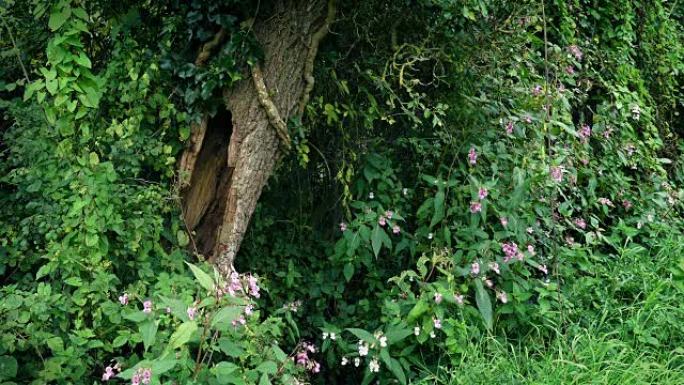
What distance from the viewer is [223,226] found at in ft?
10.9

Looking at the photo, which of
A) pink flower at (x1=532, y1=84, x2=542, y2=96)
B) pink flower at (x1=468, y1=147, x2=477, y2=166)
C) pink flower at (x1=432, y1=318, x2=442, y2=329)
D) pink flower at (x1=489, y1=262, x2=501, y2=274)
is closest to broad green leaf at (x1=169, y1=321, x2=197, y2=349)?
pink flower at (x1=432, y1=318, x2=442, y2=329)

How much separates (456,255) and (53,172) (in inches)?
71.5

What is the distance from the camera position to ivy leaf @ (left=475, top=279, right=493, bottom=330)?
10.8 feet

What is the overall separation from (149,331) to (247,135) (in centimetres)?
114

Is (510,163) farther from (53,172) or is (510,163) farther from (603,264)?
(53,172)

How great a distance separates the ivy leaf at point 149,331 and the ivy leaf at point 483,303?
1495 mm

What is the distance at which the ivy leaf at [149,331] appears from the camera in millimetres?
2361

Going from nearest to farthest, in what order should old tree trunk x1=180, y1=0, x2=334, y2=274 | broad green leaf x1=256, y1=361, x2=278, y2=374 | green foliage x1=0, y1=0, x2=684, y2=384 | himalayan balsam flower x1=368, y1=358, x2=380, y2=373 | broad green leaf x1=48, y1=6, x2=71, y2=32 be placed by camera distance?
broad green leaf x1=256, y1=361, x2=278, y2=374 → green foliage x1=0, y1=0, x2=684, y2=384 → broad green leaf x1=48, y1=6, x2=71, y2=32 → himalayan balsam flower x1=368, y1=358, x2=380, y2=373 → old tree trunk x1=180, y1=0, x2=334, y2=274

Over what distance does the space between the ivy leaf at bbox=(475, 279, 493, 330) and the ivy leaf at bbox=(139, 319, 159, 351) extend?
58.9 inches

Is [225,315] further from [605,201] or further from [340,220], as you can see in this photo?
[605,201]

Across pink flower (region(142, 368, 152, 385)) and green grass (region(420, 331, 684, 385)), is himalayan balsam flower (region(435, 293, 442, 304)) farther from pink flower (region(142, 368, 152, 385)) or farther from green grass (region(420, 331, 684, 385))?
pink flower (region(142, 368, 152, 385))

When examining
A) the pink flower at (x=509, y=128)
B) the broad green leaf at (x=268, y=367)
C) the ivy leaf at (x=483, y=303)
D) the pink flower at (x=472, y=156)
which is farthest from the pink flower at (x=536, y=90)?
the broad green leaf at (x=268, y=367)

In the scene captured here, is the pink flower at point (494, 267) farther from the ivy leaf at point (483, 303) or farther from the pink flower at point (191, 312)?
the pink flower at point (191, 312)

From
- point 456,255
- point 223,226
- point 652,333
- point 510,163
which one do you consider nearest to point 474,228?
point 456,255
